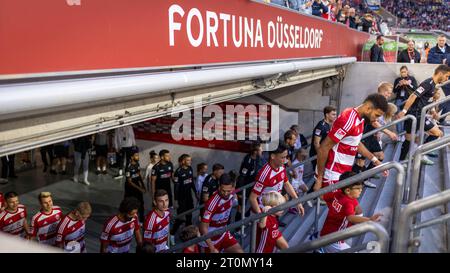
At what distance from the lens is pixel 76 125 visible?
2.72 meters

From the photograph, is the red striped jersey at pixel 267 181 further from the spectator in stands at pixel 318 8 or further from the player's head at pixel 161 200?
the spectator in stands at pixel 318 8

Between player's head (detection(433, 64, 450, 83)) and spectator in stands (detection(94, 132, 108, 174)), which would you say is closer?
player's head (detection(433, 64, 450, 83))

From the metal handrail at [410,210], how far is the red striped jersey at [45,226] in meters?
3.97

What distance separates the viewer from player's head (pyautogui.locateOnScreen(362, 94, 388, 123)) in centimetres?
345

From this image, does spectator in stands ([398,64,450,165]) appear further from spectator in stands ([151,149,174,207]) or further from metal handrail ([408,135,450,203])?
spectator in stands ([151,149,174,207])

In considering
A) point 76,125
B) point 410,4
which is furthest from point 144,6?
point 410,4

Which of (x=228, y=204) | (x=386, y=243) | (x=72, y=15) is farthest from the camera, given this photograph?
(x=228, y=204)

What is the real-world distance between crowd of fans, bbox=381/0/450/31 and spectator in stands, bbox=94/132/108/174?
25733 mm

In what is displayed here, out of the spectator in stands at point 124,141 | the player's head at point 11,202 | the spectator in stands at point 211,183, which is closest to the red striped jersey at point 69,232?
the player's head at point 11,202

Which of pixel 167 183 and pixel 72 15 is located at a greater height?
pixel 72 15

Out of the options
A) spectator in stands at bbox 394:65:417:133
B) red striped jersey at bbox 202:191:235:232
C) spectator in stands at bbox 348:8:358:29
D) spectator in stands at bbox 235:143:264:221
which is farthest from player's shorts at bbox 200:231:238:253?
spectator in stands at bbox 348:8:358:29
